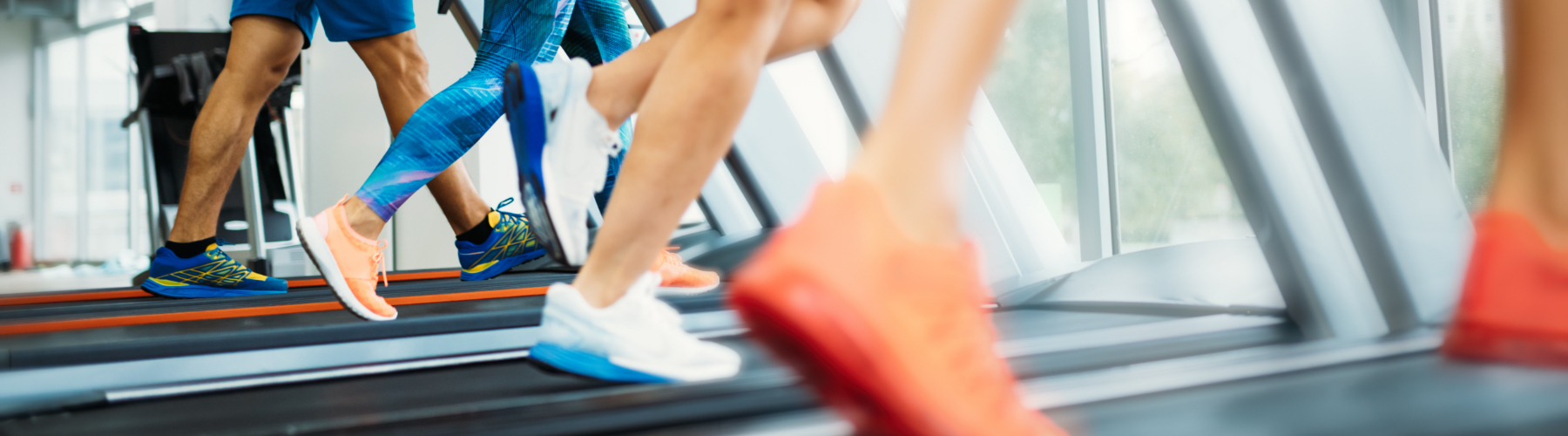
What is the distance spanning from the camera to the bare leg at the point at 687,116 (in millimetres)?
828

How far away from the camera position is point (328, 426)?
2.80ft

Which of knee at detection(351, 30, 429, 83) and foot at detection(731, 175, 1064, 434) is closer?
foot at detection(731, 175, 1064, 434)

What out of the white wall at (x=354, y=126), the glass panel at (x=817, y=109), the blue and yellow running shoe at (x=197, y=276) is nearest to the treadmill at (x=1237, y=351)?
the blue and yellow running shoe at (x=197, y=276)

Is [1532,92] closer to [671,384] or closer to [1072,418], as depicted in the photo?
[1072,418]

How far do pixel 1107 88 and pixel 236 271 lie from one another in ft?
8.42

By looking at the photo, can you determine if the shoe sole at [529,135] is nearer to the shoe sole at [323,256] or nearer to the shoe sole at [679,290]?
the shoe sole at [323,256]

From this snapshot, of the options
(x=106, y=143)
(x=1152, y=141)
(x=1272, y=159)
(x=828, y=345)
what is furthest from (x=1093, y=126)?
(x=106, y=143)

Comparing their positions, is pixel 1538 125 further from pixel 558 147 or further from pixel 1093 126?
pixel 1093 126

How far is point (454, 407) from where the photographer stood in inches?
37.1

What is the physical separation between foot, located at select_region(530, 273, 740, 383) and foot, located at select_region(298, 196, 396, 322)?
0.41 m

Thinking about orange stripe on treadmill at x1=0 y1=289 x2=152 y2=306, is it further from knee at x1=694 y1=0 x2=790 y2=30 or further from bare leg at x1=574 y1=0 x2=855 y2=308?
knee at x1=694 y1=0 x2=790 y2=30

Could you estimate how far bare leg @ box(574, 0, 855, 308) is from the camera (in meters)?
0.83

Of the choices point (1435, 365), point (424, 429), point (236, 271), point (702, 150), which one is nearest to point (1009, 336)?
point (1435, 365)

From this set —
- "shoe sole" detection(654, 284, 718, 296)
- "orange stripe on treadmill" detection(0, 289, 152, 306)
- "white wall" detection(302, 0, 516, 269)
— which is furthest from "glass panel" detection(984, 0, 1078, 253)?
"white wall" detection(302, 0, 516, 269)
